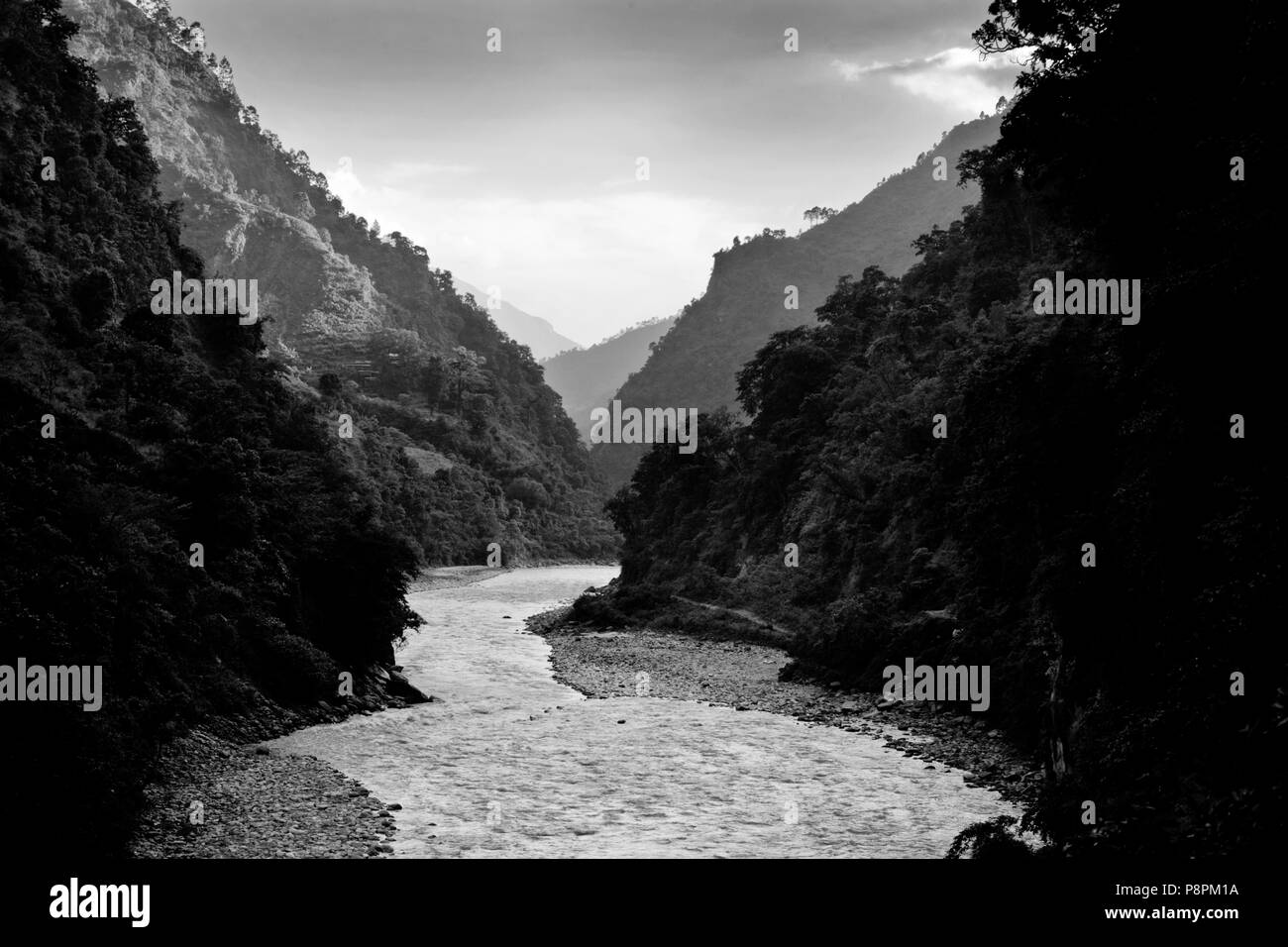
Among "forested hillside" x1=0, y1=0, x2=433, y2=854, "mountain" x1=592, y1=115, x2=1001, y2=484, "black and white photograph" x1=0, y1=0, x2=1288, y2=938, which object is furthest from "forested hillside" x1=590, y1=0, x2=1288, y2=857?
"mountain" x1=592, y1=115, x2=1001, y2=484

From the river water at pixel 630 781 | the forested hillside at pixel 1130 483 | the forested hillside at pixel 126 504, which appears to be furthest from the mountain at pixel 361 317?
A: the forested hillside at pixel 1130 483

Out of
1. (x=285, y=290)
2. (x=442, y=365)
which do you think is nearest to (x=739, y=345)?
(x=442, y=365)

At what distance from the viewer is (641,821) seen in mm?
15312

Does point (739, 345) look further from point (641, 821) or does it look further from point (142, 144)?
point (641, 821)

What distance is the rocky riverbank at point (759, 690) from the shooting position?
19078 millimetres

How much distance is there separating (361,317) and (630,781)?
139 m

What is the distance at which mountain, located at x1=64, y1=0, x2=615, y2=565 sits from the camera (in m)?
108

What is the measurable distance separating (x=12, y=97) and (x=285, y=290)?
10710 cm

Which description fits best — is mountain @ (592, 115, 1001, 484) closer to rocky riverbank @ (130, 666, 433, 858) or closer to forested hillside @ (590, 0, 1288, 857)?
forested hillside @ (590, 0, 1288, 857)

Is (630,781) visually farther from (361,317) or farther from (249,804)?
(361,317)

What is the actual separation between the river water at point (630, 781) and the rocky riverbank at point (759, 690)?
2.40ft

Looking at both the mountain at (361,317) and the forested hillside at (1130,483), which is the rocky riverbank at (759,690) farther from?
the mountain at (361,317)

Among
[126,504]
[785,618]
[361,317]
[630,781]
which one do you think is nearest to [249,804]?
[630,781]
